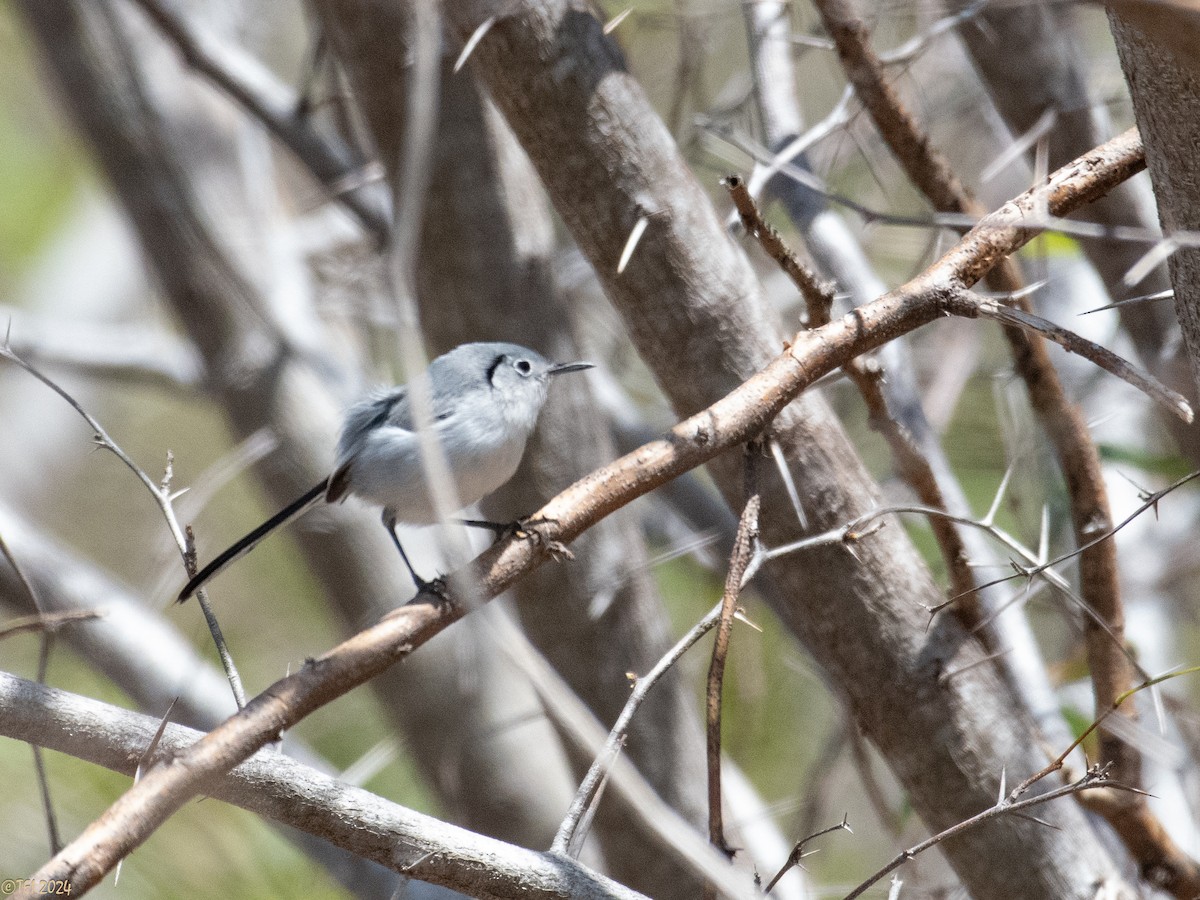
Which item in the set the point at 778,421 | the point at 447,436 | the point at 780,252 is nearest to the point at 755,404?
the point at 780,252

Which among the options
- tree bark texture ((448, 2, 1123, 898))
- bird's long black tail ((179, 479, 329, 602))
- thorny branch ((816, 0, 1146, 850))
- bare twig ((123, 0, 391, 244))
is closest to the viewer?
bird's long black tail ((179, 479, 329, 602))

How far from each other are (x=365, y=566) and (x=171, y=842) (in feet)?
3.72

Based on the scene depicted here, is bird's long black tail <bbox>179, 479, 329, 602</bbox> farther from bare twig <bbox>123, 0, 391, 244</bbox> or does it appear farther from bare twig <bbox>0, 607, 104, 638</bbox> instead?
bare twig <bbox>123, 0, 391, 244</bbox>

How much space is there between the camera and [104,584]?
3.82 metres

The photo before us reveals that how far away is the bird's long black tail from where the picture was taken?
1.93 meters

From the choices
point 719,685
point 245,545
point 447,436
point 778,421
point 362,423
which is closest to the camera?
point 719,685

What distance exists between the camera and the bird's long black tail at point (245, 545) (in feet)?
6.32

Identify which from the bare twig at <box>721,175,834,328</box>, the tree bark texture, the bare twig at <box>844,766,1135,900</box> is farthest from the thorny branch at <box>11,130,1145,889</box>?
the bare twig at <box>844,766,1135,900</box>

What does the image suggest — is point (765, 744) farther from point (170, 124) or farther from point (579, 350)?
point (170, 124)

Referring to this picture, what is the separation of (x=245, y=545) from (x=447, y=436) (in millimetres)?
498

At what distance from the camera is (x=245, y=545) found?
2.30 meters

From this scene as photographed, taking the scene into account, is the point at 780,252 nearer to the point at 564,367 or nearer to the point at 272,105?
the point at 564,367

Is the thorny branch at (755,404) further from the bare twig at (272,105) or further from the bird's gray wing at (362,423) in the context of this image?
the bare twig at (272,105)

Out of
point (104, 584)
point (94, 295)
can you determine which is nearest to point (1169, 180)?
point (104, 584)
